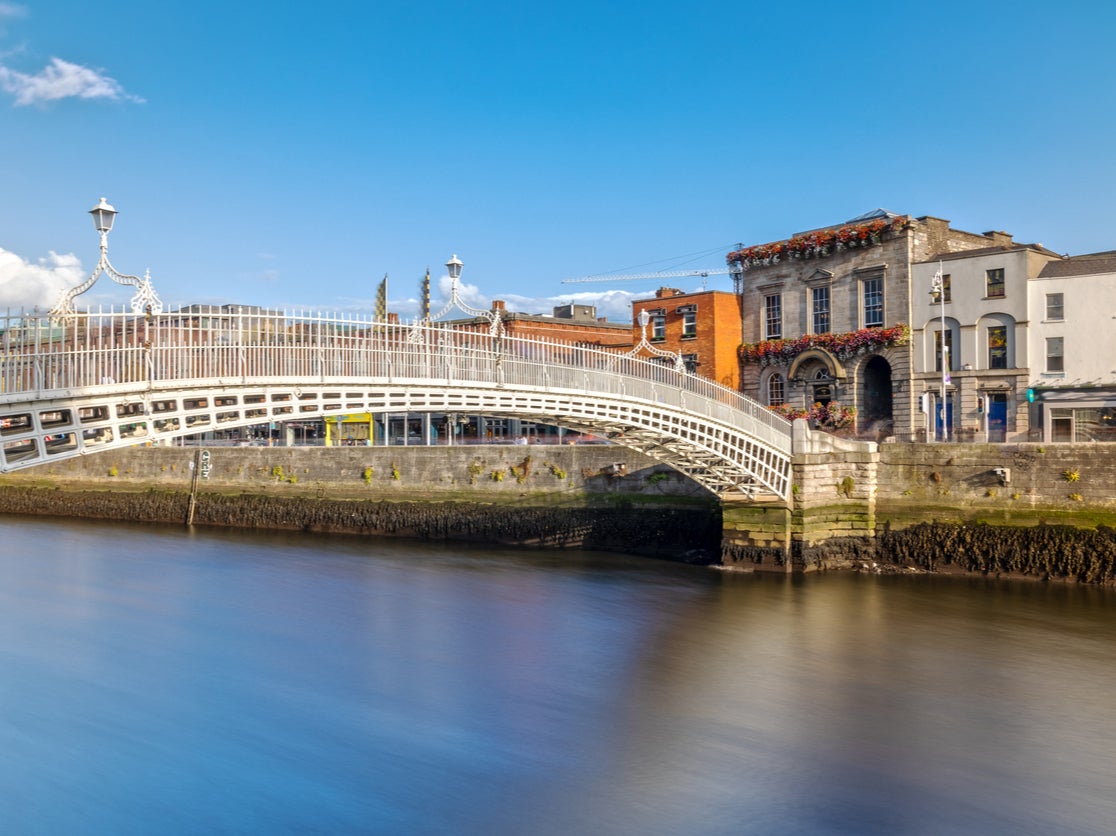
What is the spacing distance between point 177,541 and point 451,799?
879 inches

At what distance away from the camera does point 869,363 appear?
34.6 metres

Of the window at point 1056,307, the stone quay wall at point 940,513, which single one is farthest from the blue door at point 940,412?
the stone quay wall at point 940,513

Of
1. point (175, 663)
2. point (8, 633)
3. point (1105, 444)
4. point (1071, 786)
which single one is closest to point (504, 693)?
point (175, 663)

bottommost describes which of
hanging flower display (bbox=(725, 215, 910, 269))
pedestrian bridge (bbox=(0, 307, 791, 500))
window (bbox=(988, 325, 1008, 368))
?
pedestrian bridge (bbox=(0, 307, 791, 500))

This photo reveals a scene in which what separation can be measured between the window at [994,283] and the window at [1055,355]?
1932 millimetres

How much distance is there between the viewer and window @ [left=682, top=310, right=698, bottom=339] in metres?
37.8

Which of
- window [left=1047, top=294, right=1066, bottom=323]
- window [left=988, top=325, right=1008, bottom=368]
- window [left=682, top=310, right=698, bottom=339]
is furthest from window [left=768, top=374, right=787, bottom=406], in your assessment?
window [left=1047, top=294, right=1066, bottom=323]

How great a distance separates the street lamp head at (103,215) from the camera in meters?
12.2

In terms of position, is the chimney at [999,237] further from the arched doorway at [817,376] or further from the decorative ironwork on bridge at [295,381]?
the decorative ironwork on bridge at [295,381]

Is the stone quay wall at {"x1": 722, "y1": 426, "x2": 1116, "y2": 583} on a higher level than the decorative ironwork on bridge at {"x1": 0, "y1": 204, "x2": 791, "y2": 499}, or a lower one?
lower

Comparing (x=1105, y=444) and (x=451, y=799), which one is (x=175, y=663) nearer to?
(x=451, y=799)

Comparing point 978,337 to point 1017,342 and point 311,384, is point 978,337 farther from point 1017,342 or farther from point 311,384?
point 311,384

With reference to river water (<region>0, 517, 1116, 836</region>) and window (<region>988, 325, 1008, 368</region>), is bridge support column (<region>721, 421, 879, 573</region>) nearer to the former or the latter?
river water (<region>0, 517, 1116, 836</region>)

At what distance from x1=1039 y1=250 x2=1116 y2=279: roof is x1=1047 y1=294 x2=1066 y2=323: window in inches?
23.1
